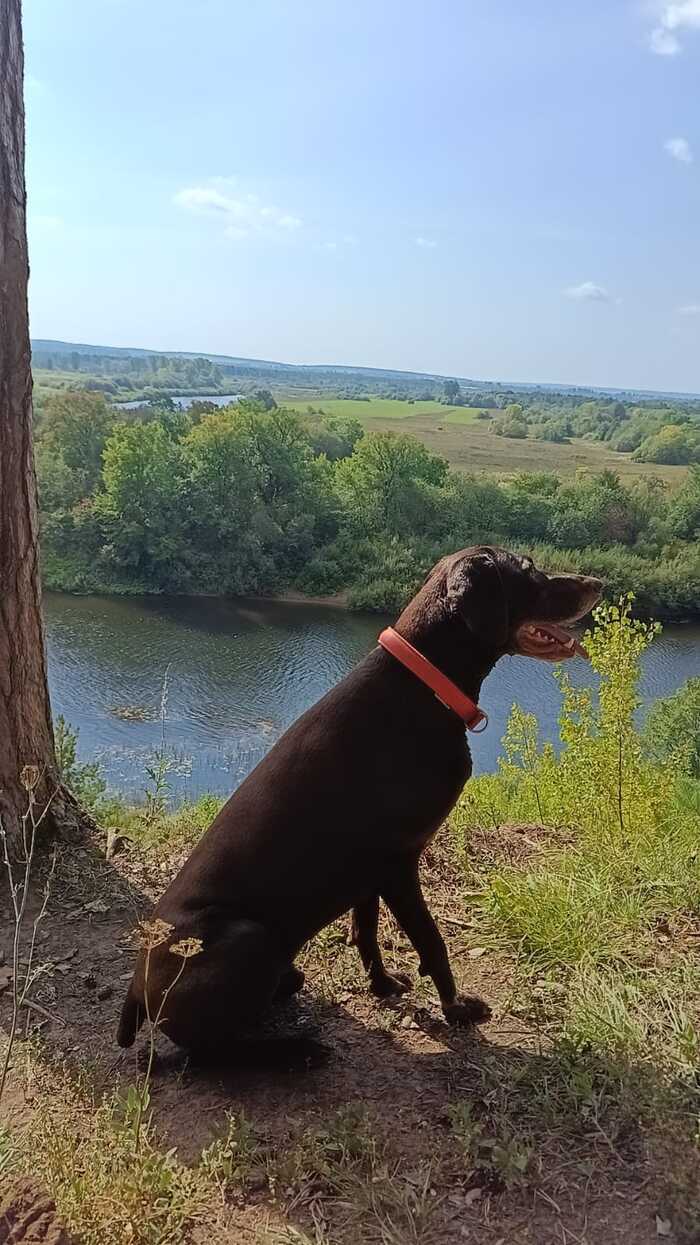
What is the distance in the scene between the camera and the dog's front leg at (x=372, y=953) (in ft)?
9.62

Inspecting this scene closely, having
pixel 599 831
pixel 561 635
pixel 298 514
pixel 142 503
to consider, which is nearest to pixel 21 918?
pixel 561 635

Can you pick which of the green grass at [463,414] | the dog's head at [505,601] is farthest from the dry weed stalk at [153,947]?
the green grass at [463,414]

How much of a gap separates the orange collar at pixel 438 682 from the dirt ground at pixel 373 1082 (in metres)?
1.06

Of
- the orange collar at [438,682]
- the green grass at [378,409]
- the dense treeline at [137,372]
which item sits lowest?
the orange collar at [438,682]

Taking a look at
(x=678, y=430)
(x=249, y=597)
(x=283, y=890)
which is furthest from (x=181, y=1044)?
(x=678, y=430)

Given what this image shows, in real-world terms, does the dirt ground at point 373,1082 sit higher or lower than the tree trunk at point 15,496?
lower

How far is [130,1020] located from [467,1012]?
1099 millimetres

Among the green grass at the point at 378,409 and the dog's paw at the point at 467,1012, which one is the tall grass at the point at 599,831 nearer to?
the dog's paw at the point at 467,1012

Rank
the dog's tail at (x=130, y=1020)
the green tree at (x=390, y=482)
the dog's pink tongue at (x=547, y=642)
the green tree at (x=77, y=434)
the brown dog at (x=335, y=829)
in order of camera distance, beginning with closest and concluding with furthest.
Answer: the brown dog at (x=335, y=829)
the dog's tail at (x=130, y=1020)
the dog's pink tongue at (x=547, y=642)
the green tree at (x=390, y=482)
the green tree at (x=77, y=434)

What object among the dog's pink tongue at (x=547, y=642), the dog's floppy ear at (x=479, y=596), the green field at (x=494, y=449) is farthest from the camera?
the green field at (x=494, y=449)

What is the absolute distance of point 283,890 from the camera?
247 cm

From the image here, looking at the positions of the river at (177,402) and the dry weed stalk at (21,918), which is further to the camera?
the river at (177,402)

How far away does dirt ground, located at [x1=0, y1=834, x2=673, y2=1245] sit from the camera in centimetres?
194

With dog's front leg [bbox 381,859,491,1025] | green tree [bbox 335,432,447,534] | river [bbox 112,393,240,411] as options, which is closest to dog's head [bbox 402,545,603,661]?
dog's front leg [bbox 381,859,491,1025]
